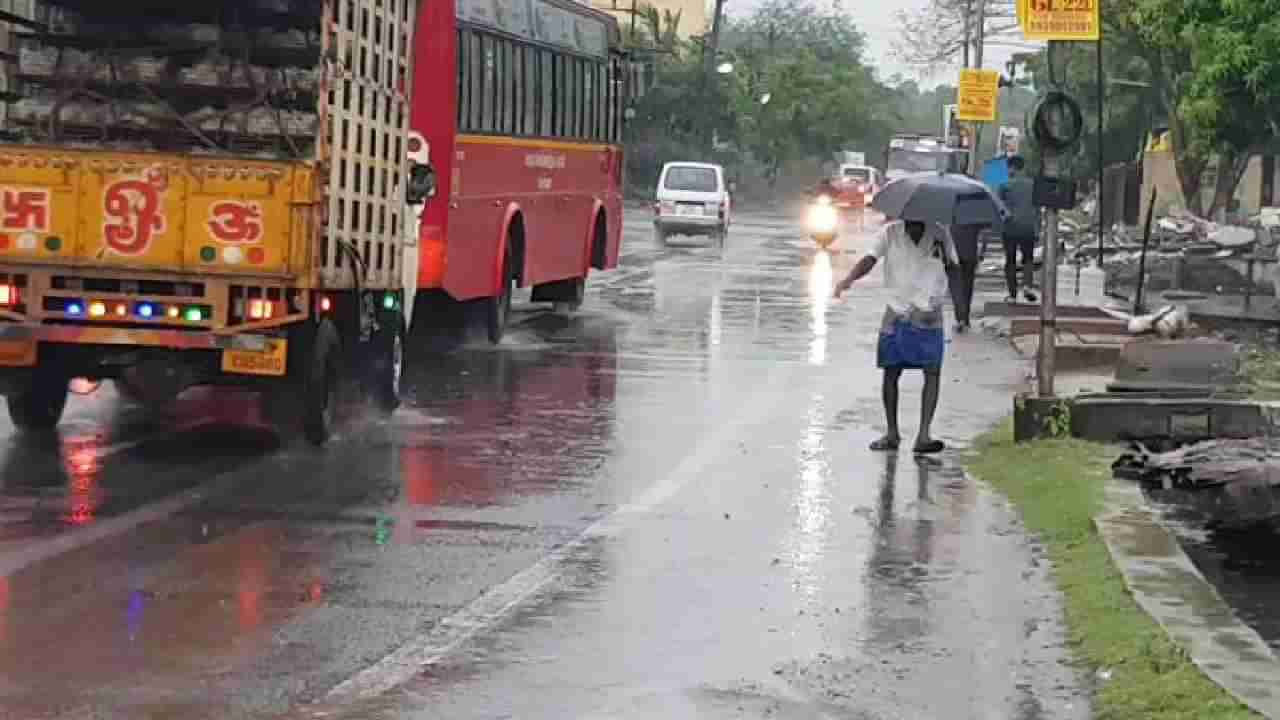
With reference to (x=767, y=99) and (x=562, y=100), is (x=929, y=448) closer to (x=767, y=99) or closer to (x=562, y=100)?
(x=562, y=100)

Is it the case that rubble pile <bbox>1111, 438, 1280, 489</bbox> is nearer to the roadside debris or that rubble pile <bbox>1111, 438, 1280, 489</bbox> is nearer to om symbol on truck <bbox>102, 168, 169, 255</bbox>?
om symbol on truck <bbox>102, 168, 169, 255</bbox>

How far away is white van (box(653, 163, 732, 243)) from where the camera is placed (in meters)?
47.1

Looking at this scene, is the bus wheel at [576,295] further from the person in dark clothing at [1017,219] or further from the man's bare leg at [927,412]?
the man's bare leg at [927,412]

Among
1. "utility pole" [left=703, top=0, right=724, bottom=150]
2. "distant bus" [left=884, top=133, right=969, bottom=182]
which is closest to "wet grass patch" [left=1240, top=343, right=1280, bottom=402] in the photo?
"distant bus" [left=884, top=133, right=969, bottom=182]

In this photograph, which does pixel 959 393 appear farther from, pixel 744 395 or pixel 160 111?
pixel 160 111

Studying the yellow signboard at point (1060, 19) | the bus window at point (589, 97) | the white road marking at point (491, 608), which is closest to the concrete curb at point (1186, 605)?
the white road marking at point (491, 608)

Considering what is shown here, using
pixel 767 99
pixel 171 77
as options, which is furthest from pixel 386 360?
pixel 767 99

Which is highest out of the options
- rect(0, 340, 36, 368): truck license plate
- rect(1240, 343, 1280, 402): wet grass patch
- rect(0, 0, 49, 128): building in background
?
rect(0, 0, 49, 128): building in background

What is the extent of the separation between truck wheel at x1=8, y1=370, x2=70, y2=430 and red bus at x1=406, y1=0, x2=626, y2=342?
4155mm

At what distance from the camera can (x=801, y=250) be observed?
4450cm

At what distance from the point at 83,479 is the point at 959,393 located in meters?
8.25

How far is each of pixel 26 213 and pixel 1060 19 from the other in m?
6.61

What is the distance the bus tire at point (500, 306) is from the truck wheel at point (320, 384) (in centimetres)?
812

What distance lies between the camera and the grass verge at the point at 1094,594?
7.21 metres
